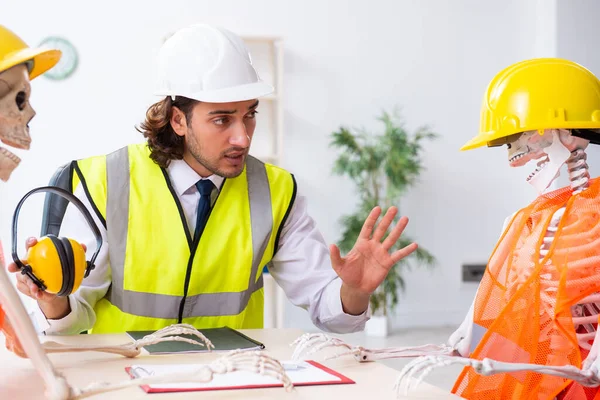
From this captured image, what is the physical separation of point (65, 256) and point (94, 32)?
4.30 m

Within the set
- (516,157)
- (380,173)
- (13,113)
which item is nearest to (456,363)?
(516,157)

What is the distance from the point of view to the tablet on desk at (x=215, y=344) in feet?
4.98

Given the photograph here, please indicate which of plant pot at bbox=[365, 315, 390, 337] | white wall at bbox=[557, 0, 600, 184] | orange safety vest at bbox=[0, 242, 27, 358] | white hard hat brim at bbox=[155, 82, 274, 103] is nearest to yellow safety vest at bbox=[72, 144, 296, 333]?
white hard hat brim at bbox=[155, 82, 274, 103]

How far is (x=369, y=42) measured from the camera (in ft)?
19.0

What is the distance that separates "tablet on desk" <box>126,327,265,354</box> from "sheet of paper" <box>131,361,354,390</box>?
14 centimetres

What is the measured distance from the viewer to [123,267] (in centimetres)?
201

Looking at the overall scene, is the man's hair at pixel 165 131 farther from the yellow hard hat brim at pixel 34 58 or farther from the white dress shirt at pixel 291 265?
the yellow hard hat brim at pixel 34 58

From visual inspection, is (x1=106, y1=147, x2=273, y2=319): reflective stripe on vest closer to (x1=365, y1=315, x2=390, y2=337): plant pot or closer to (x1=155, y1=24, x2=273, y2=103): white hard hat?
(x1=155, y1=24, x2=273, y2=103): white hard hat

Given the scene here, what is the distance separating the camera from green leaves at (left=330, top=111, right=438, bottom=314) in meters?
5.39

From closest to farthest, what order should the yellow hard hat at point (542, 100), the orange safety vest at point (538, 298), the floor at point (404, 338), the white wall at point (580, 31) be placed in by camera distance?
the orange safety vest at point (538, 298), the yellow hard hat at point (542, 100), the floor at point (404, 338), the white wall at point (580, 31)

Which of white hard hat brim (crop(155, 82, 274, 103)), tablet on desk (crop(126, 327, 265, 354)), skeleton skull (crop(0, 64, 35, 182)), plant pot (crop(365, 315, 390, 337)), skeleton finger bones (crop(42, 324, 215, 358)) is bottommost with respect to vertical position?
plant pot (crop(365, 315, 390, 337))

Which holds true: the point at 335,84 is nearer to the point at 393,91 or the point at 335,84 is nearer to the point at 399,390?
the point at 393,91

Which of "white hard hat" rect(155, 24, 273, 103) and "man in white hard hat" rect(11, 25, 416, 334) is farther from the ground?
"white hard hat" rect(155, 24, 273, 103)

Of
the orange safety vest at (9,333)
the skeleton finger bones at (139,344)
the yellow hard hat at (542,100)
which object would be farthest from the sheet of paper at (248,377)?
the yellow hard hat at (542,100)
